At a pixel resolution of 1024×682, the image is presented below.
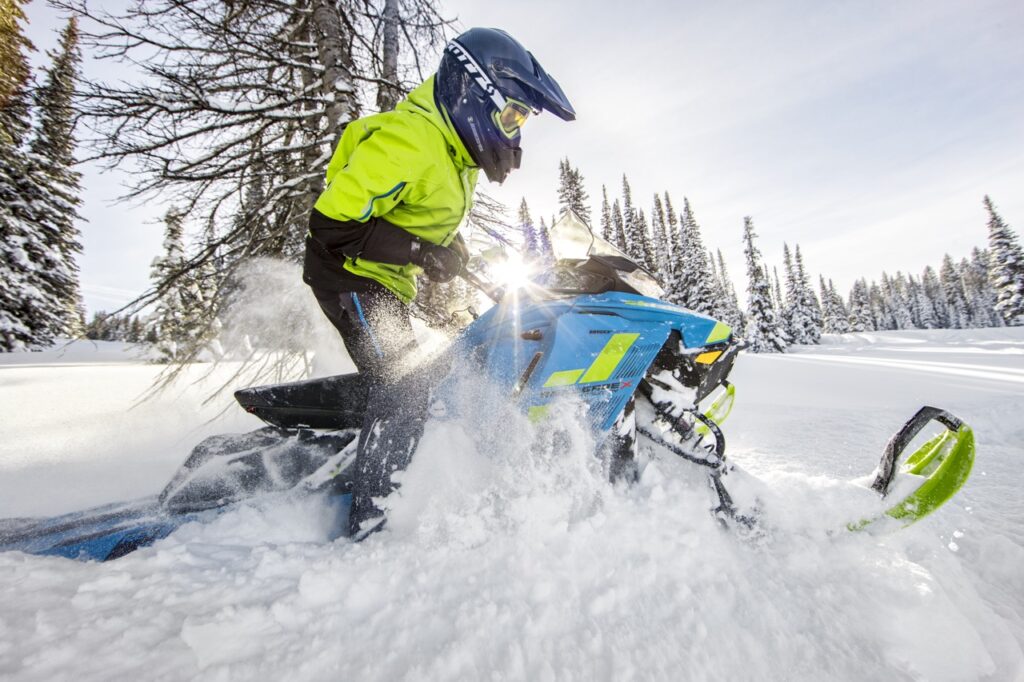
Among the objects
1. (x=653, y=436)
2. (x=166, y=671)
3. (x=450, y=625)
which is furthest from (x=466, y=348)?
(x=166, y=671)

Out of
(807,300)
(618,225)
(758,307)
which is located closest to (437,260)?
(758,307)

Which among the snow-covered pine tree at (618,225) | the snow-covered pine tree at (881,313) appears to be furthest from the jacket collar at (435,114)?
the snow-covered pine tree at (881,313)

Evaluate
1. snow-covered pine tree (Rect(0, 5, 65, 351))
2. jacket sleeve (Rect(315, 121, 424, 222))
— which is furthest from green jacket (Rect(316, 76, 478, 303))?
snow-covered pine tree (Rect(0, 5, 65, 351))

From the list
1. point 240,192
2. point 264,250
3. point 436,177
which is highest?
point 240,192

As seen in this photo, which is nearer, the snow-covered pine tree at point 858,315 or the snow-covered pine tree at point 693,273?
the snow-covered pine tree at point 693,273

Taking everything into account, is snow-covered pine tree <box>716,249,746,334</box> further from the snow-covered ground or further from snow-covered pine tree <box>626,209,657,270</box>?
the snow-covered ground

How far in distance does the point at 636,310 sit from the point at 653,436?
60 cm

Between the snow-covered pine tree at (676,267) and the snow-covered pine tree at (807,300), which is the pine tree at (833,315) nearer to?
the snow-covered pine tree at (807,300)

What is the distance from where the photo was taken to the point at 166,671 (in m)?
0.91

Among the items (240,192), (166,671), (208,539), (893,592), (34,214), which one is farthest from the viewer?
(34,214)

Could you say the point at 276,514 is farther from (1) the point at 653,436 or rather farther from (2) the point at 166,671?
(1) the point at 653,436

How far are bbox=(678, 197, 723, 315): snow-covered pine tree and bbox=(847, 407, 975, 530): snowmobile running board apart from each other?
87.4 feet

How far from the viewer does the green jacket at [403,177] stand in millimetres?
1604

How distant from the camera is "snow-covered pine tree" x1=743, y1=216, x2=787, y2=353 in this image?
26.3 m
